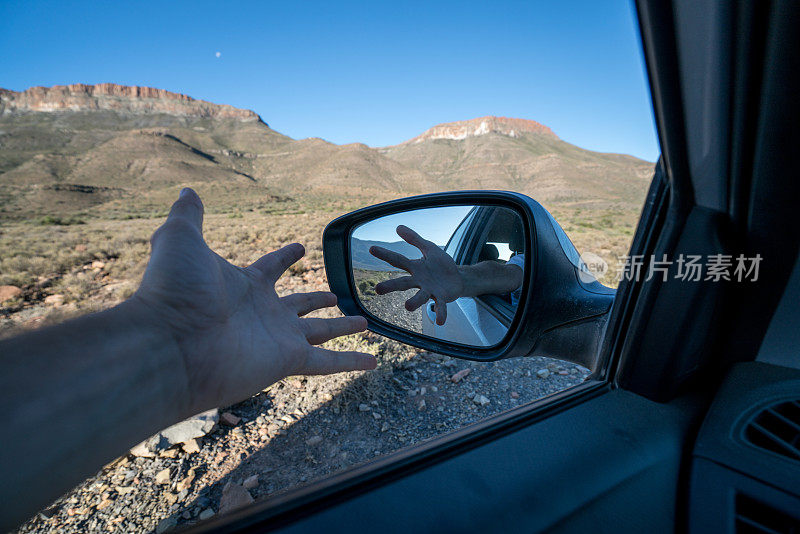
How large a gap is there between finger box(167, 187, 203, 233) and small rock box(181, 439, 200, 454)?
239cm

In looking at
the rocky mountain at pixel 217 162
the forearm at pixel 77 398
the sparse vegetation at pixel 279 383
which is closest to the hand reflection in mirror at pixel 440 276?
the sparse vegetation at pixel 279 383

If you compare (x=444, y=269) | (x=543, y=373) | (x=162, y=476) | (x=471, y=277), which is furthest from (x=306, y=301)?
(x=543, y=373)

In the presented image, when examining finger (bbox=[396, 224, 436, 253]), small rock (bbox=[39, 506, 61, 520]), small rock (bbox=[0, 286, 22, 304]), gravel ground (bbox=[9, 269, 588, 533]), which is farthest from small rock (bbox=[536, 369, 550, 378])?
small rock (bbox=[0, 286, 22, 304])

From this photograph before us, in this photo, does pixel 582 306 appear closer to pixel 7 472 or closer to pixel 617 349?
pixel 617 349

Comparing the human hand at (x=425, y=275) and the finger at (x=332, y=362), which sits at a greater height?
the human hand at (x=425, y=275)

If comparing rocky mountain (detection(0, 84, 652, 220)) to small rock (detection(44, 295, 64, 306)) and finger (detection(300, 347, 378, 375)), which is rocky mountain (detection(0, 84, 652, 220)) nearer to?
small rock (detection(44, 295, 64, 306))

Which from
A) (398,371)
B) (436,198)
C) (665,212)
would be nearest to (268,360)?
(665,212)

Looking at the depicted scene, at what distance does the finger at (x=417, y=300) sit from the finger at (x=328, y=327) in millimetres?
296

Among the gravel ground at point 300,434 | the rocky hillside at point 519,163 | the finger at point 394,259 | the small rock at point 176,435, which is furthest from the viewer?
the rocky hillside at point 519,163

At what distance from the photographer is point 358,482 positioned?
0.85 m

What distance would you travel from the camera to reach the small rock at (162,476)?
251 centimetres

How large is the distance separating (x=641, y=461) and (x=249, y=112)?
154 m

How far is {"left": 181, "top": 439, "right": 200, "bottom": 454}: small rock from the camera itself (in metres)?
2.80

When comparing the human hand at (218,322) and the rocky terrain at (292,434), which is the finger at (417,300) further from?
the rocky terrain at (292,434)
